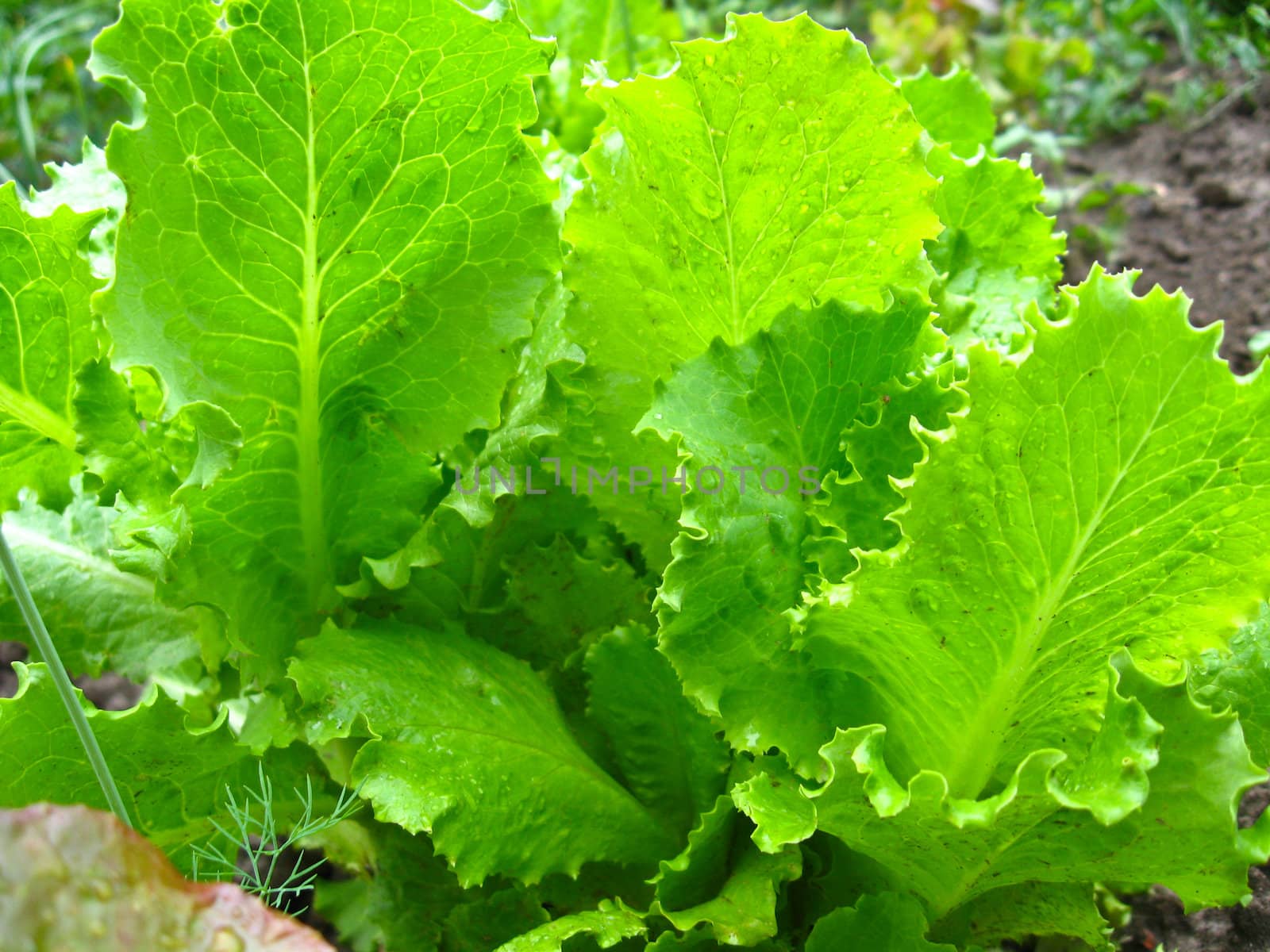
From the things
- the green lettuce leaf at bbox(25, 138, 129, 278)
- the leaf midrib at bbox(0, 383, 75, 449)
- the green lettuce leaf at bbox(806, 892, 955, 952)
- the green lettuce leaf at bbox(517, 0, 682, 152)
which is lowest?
the green lettuce leaf at bbox(806, 892, 955, 952)

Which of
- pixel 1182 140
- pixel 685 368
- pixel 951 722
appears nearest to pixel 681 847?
pixel 951 722

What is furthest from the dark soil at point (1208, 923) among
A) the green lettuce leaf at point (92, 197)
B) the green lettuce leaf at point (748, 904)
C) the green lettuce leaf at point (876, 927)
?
the green lettuce leaf at point (92, 197)

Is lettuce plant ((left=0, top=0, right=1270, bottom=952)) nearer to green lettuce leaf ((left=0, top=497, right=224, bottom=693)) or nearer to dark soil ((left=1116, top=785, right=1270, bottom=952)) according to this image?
green lettuce leaf ((left=0, top=497, right=224, bottom=693))

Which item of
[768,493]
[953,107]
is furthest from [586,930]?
[953,107]

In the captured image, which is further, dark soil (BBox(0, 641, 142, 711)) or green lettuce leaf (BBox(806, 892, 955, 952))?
dark soil (BBox(0, 641, 142, 711))

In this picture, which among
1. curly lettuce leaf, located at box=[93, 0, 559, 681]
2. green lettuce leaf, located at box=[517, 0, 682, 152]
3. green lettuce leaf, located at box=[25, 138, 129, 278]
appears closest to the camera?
curly lettuce leaf, located at box=[93, 0, 559, 681]

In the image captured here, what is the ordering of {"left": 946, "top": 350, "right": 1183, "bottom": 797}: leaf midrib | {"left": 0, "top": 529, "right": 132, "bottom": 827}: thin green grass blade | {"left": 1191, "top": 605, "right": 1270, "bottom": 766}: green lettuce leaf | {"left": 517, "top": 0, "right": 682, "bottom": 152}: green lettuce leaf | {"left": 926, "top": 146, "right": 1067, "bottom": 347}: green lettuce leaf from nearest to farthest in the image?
{"left": 0, "top": 529, "right": 132, "bottom": 827}: thin green grass blade, {"left": 946, "top": 350, "right": 1183, "bottom": 797}: leaf midrib, {"left": 1191, "top": 605, "right": 1270, "bottom": 766}: green lettuce leaf, {"left": 926, "top": 146, "right": 1067, "bottom": 347}: green lettuce leaf, {"left": 517, "top": 0, "right": 682, "bottom": 152}: green lettuce leaf

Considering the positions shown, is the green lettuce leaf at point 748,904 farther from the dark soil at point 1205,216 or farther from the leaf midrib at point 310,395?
the dark soil at point 1205,216

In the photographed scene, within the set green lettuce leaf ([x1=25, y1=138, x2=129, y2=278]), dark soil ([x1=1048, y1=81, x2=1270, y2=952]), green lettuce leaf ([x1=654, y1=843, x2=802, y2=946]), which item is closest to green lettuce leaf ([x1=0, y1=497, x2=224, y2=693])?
green lettuce leaf ([x1=25, y1=138, x2=129, y2=278])
